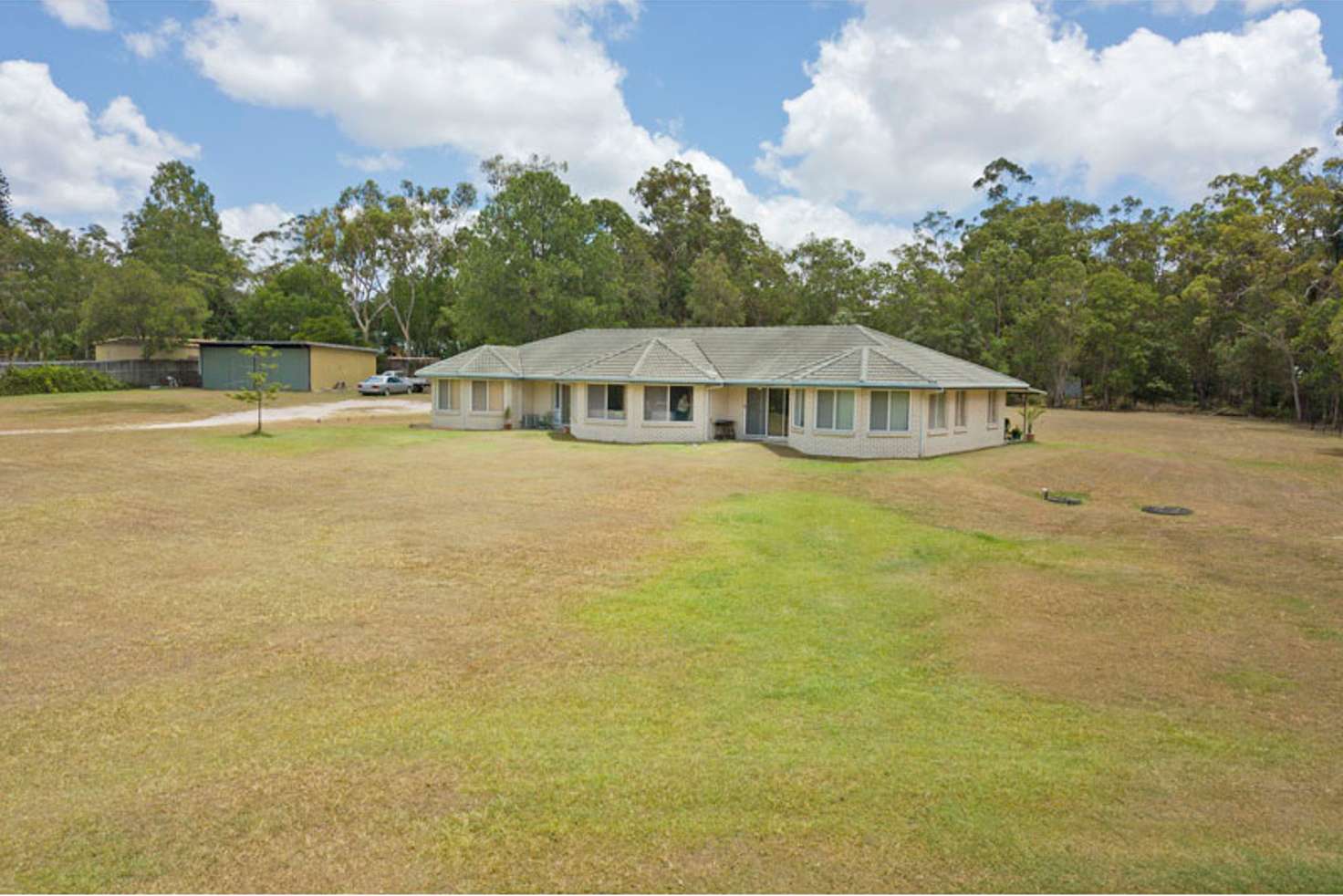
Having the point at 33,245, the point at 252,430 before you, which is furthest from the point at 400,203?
the point at 252,430

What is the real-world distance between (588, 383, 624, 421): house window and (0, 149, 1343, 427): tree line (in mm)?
18642

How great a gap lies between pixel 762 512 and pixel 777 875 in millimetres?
10940

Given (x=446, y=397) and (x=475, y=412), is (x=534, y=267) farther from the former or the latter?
(x=475, y=412)

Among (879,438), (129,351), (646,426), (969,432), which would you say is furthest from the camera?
(129,351)

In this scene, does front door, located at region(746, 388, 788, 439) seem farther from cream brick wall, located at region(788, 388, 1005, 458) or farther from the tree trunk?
the tree trunk

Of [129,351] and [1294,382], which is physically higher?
[129,351]

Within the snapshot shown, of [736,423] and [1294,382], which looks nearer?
[736,423]

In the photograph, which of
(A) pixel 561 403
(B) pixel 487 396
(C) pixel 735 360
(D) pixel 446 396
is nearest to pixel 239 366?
(D) pixel 446 396

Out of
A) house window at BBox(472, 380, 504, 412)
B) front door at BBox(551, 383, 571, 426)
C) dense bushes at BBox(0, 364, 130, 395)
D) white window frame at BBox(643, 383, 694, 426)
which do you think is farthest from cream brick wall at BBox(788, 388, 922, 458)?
dense bushes at BBox(0, 364, 130, 395)

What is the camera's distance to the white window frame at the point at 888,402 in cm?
2428

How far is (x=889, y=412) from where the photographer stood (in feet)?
80.2

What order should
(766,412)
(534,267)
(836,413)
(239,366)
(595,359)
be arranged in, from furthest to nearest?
1. (239,366)
2. (534,267)
3. (595,359)
4. (766,412)
5. (836,413)

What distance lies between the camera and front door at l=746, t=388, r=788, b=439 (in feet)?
91.0

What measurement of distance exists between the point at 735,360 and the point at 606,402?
17.0 ft
